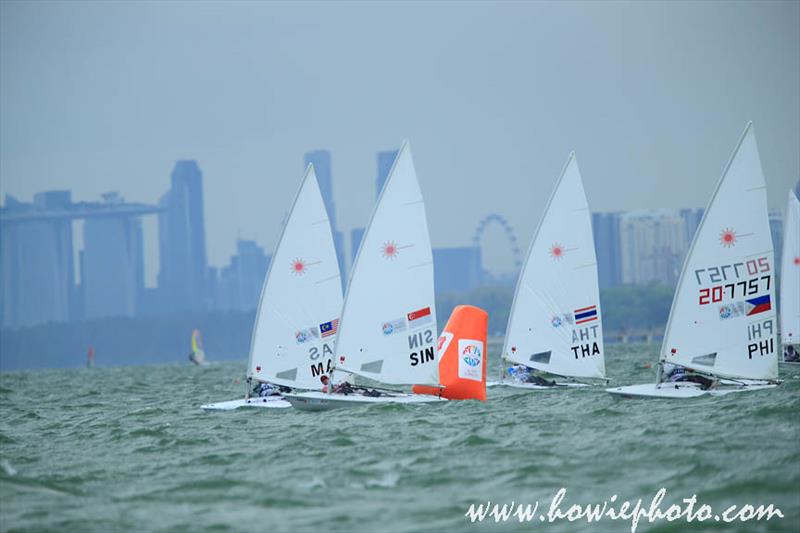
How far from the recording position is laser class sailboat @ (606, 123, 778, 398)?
1056 inches

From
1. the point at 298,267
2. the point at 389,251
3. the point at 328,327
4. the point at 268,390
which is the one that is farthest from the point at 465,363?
the point at 268,390

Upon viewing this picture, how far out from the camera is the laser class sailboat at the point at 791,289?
43.2 metres

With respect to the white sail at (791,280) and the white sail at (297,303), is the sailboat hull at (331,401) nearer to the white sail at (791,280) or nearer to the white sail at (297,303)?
the white sail at (297,303)

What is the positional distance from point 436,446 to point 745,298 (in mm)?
9563

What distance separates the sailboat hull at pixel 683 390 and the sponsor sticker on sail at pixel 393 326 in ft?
14.8

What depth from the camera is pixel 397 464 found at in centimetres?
1898

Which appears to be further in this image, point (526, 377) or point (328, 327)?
point (526, 377)

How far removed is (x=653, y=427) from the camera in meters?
21.4

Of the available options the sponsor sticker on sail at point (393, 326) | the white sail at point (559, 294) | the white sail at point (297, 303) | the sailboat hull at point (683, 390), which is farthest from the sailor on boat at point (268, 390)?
the white sail at point (559, 294)

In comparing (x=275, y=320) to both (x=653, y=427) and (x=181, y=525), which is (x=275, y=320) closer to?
(x=653, y=427)

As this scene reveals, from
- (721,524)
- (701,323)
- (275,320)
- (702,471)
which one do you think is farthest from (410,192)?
(721,524)

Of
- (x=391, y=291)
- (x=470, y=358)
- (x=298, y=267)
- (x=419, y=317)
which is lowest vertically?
(x=470, y=358)

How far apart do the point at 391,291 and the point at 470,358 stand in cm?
283

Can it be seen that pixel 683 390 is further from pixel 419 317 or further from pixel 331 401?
pixel 331 401
